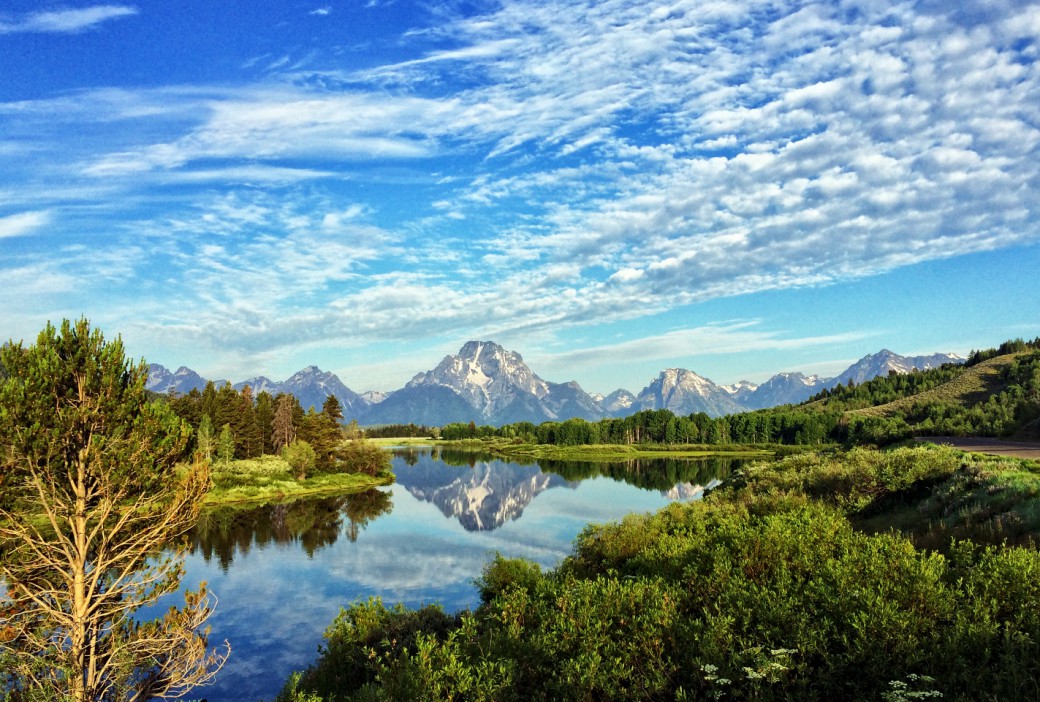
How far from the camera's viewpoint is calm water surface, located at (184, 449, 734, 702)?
3064 centimetres

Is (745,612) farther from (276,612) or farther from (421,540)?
(421,540)

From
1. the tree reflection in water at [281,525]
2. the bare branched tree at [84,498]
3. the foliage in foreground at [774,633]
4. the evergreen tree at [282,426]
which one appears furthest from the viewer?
the evergreen tree at [282,426]

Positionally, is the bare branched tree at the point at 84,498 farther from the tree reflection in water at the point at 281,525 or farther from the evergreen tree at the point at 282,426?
the evergreen tree at the point at 282,426

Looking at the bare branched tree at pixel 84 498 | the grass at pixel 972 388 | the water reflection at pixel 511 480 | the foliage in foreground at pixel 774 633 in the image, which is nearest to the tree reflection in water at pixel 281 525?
the water reflection at pixel 511 480

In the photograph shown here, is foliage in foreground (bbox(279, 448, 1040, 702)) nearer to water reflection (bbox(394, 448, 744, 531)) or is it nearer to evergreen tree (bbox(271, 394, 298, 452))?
water reflection (bbox(394, 448, 744, 531))

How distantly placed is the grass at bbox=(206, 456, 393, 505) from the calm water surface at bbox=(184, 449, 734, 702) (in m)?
6.01

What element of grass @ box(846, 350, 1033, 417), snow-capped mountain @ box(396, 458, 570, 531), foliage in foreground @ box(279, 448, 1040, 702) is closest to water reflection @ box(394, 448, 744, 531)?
snow-capped mountain @ box(396, 458, 570, 531)

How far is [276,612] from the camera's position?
3444 cm

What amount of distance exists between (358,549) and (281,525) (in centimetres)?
1530

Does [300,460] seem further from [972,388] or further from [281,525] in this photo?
[972,388]

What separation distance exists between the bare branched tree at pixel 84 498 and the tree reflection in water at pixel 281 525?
2842cm

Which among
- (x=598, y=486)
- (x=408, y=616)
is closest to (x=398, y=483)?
(x=598, y=486)

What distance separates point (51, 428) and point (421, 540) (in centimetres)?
4385

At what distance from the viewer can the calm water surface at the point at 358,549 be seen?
3064 centimetres
